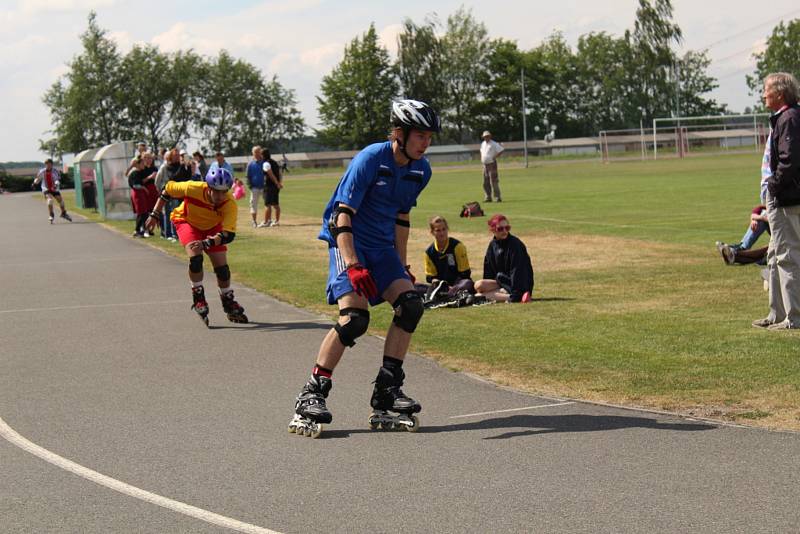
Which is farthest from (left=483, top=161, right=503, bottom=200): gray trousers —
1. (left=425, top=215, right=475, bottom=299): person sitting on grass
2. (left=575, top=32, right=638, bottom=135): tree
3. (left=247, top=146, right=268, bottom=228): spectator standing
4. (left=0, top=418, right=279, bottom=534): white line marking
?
(left=575, top=32, right=638, bottom=135): tree

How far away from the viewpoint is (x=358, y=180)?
7.14 m

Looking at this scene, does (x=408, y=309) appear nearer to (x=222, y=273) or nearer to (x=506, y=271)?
(x=222, y=273)

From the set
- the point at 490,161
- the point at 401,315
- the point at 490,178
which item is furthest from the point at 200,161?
the point at 401,315

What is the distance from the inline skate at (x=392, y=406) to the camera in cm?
721

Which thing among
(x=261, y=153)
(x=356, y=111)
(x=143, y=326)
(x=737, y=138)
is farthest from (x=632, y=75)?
(x=143, y=326)

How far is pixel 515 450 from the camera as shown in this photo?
6590mm

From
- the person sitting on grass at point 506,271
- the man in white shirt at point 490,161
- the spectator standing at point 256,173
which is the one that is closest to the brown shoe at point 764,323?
the person sitting on grass at point 506,271

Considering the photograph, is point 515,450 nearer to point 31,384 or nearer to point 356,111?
point 31,384

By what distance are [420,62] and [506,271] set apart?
116921mm

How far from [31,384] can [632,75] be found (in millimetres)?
123056

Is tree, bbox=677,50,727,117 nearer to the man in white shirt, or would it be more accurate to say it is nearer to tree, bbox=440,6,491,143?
tree, bbox=440,6,491,143

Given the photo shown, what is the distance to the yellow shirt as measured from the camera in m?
12.6

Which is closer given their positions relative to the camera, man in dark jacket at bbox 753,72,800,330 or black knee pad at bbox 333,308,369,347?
black knee pad at bbox 333,308,369,347

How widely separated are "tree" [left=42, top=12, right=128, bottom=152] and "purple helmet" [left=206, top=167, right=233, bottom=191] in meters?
110
